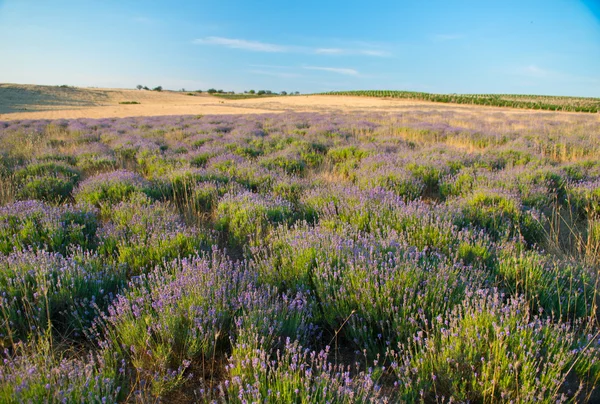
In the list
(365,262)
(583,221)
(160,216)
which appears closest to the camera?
(365,262)

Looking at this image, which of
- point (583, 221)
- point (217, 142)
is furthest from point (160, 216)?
point (217, 142)

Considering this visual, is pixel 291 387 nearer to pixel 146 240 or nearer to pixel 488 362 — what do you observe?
pixel 488 362

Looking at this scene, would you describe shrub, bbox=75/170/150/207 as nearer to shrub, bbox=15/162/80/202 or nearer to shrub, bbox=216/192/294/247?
shrub, bbox=15/162/80/202

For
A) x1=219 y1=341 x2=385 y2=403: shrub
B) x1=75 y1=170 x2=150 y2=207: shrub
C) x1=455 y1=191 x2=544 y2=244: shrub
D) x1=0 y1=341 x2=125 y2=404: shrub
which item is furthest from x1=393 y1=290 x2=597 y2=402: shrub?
x1=75 y1=170 x2=150 y2=207: shrub

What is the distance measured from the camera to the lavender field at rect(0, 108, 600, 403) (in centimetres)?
179

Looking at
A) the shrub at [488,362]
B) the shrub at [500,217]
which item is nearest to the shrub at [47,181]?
the shrub at [488,362]

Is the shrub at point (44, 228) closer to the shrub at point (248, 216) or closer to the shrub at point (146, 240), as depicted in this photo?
the shrub at point (146, 240)

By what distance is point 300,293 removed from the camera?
2398 mm

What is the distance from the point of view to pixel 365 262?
2.69 metres

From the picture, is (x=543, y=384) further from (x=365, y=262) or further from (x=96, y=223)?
(x=96, y=223)

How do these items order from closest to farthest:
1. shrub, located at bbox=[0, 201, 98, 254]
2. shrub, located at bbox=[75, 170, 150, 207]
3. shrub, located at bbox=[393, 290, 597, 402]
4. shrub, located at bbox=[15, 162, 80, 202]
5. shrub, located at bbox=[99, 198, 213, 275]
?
shrub, located at bbox=[393, 290, 597, 402], shrub, located at bbox=[99, 198, 213, 275], shrub, located at bbox=[0, 201, 98, 254], shrub, located at bbox=[75, 170, 150, 207], shrub, located at bbox=[15, 162, 80, 202]

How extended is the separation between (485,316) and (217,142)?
9079 mm

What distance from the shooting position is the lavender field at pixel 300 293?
1785 millimetres

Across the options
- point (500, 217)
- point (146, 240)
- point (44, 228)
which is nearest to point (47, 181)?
point (44, 228)
